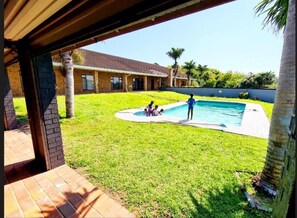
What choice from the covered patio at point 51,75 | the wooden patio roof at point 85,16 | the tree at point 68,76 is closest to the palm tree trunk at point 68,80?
the tree at point 68,76

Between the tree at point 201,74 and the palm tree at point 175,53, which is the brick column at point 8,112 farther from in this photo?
the tree at point 201,74

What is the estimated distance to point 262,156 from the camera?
15.8 ft

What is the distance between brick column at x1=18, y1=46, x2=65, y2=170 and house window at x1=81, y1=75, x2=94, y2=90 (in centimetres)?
1473

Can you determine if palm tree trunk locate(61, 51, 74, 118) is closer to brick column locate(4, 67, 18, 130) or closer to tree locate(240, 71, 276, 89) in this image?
brick column locate(4, 67, 18, 130)

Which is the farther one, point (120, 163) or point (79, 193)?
point (120, 163)

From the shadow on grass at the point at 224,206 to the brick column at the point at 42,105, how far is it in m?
3.14

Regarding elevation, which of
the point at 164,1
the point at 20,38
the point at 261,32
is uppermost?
the point at 261,32

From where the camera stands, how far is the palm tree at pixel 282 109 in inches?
109

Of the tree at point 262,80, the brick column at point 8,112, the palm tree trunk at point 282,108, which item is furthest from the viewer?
the tree at point 262,80

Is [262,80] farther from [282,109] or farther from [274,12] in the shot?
[282,109]

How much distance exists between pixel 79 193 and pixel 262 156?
4973mm

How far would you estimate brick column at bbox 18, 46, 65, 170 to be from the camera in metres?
3.32

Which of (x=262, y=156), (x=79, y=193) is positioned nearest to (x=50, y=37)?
(x=79, y=193)

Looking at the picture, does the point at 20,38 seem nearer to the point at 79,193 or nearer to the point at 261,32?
the point at 79,193
